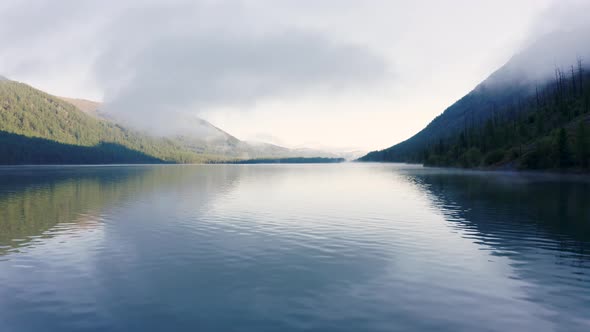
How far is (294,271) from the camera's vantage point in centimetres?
2553

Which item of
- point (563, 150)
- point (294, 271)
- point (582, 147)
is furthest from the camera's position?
point (563, 150)

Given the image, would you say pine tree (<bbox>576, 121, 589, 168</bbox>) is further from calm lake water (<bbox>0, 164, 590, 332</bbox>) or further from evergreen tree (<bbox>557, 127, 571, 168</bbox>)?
calm lake water (<bbox>0, 164, 590, 332</bbox>)

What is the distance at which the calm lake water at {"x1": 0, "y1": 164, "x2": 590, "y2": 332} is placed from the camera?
701 inches

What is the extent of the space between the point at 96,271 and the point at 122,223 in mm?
19533

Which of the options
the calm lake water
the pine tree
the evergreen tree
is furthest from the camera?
the evergreen tree

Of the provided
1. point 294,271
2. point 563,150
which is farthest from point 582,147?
point 294,271

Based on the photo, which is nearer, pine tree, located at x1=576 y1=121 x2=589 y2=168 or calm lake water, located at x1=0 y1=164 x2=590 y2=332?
calm lake water, located at x1=0 y1=164 x2=590 y2=332

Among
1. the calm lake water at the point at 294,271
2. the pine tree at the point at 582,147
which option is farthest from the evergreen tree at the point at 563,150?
the calm lake water at the point at 294,271

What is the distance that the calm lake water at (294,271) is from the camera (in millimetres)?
17812

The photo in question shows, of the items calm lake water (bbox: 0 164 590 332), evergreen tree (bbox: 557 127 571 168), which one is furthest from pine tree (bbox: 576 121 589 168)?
calm lake water (bbox: 0 164 590 332)

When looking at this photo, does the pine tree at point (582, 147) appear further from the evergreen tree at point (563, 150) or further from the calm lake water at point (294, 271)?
the calm lake water at point (294, 271)

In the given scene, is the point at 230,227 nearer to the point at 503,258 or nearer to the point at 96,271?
the point at 96,271

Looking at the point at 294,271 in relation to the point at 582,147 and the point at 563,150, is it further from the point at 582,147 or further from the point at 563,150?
the point at 563,150

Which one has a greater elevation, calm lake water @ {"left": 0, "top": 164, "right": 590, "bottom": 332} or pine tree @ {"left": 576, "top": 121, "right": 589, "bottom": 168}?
pine tree @ {"left": 576, "top": 121, "right": 589, "bottom": 168}
